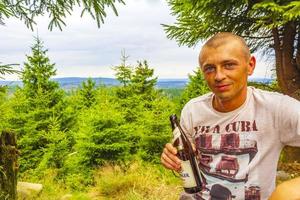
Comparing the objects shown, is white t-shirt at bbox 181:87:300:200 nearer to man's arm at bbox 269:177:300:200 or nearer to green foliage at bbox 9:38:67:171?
man's arm at bbox 269:177:300:200

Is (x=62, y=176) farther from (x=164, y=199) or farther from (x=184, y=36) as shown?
(x=164, y=199)

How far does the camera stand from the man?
7.39 ft

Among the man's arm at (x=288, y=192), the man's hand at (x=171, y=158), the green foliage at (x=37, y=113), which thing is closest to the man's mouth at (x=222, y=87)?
the man's hand at (x=171, y=158)

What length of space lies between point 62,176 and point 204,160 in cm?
1559

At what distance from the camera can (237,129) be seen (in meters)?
2.31

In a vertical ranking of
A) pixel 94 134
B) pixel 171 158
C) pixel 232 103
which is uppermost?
pixel 232 103

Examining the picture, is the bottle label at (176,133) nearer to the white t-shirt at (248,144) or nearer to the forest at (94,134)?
the white t-shirt at (248,144)

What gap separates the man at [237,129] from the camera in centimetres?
225

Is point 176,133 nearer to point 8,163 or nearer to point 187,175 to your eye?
point 187,175

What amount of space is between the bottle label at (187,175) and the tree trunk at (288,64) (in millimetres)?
9219

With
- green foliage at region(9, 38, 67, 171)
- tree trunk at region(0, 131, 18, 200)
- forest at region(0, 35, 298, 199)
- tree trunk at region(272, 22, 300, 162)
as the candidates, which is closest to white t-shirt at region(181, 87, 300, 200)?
tree trunk at region(0, 131, 18, 200)

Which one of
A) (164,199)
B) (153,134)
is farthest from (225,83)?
(153,134)

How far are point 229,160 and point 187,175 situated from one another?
39 cm

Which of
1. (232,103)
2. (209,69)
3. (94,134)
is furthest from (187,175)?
(94,134)
